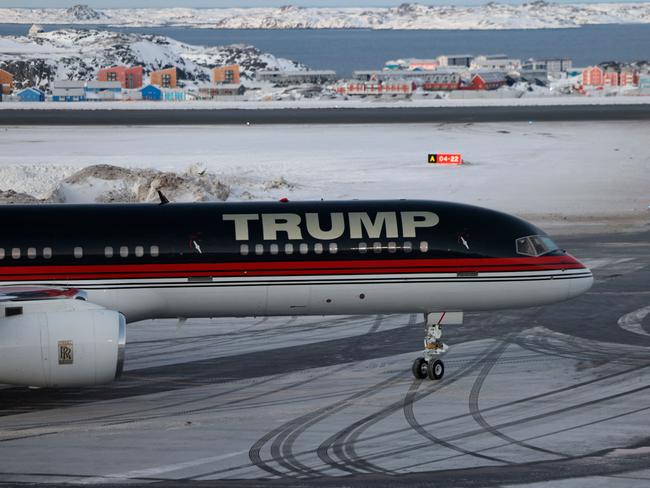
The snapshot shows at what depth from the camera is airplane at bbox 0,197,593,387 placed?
31.7 meters

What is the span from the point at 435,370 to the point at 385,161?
2088 inches

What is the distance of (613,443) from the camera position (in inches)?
1045

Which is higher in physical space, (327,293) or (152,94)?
(327,293)

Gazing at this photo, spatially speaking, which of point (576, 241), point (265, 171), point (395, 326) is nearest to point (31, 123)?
point (265, 171)

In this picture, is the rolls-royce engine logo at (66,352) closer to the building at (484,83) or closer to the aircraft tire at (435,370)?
the aircraft tire at (435,370)

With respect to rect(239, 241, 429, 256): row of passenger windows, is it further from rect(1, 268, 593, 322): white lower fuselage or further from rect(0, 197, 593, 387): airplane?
rect(1, 268, 593, 322): white lower fuselage

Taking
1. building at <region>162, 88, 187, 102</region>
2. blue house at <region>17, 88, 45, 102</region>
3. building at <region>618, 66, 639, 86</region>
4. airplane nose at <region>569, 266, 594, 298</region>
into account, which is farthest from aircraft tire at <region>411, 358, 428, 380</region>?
building at <region>618, 66, 639, 86</region>

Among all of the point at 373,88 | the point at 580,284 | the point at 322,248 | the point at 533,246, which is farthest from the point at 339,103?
the point at 322,248

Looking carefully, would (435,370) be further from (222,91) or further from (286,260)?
(222,91)

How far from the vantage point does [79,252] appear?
31641mm

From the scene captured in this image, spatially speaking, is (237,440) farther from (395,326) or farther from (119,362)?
(395,326)

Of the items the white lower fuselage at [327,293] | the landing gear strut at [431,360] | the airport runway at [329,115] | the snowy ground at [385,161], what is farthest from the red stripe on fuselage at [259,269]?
the airport runway at [329,115]

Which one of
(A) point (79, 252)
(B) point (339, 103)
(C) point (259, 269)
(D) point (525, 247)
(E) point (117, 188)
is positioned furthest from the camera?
(B) point (339, 103)

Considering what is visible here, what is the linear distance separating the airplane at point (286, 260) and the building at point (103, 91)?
14789cm
